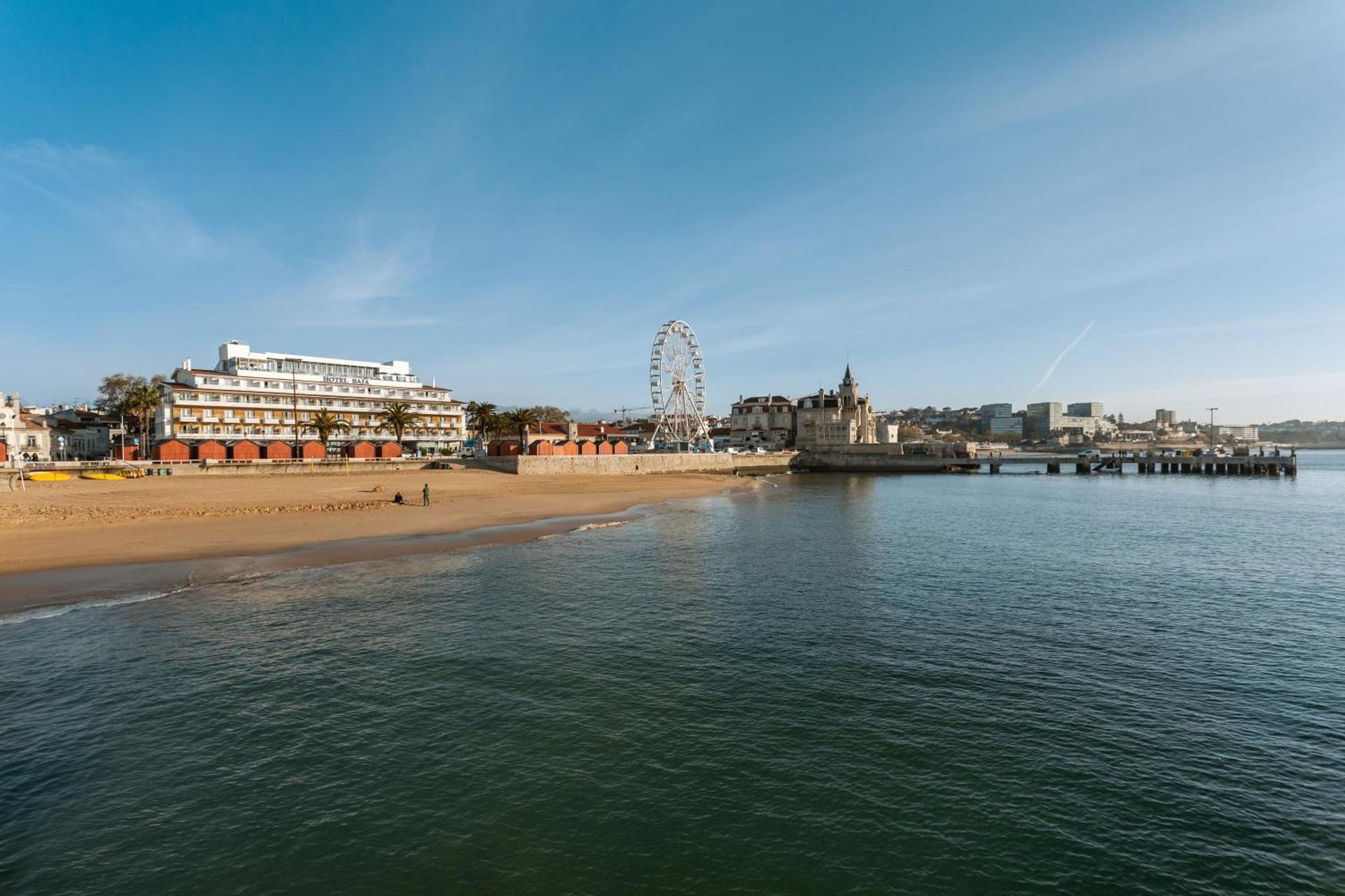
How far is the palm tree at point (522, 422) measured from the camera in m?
98.9

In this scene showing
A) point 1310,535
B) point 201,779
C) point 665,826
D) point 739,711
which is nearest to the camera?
point 665,826

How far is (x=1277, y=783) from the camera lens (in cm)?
1185

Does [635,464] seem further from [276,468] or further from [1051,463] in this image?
[1051,463]

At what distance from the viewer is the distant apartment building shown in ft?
548

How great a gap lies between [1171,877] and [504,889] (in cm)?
987

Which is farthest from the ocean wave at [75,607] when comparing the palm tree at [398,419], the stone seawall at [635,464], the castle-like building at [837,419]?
the castle-like building at [837,419]

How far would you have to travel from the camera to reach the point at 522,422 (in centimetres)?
11019

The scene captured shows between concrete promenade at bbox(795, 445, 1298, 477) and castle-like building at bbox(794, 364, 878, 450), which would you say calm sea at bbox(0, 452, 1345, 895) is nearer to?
concrete promenade at bbox(795, 445, 1298, 477)

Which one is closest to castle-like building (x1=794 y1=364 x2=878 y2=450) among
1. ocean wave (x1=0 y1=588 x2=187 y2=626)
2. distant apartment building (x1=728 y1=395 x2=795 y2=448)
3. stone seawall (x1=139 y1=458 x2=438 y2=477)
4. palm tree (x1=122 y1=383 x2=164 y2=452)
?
distant apartment building (x1=728 y1=395 x2=795 y2=448)

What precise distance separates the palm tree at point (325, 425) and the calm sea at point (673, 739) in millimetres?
76905

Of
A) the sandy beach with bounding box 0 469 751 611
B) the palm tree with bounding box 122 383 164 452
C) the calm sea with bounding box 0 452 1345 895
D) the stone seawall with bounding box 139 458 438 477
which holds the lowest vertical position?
the calm sea with bounding box 0 452 1345 895

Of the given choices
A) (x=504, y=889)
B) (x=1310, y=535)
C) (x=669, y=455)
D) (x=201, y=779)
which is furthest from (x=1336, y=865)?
(x=669, y=455)

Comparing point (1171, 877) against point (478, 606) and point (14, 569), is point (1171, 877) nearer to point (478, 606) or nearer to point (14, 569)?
point (478, 606)

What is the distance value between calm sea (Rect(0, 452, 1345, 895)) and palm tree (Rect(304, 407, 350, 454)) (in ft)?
252
